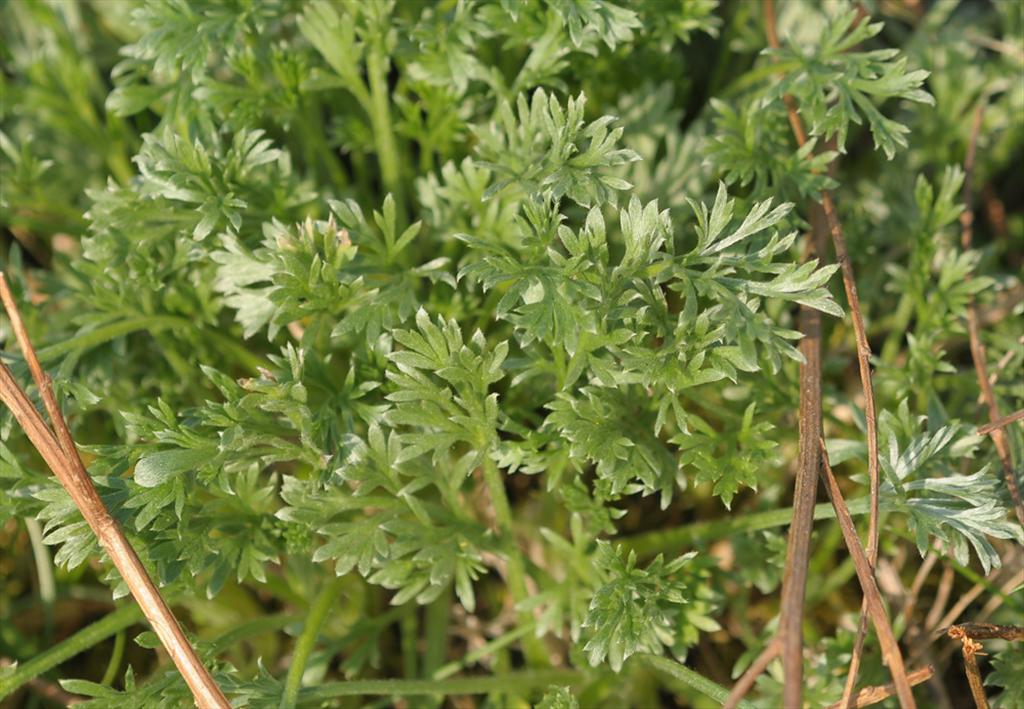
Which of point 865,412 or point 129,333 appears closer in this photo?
point 865,412

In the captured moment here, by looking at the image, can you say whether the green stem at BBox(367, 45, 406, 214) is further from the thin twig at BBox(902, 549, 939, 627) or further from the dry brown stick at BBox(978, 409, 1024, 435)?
the thin twig at BBox(902, 549, 939, 627)

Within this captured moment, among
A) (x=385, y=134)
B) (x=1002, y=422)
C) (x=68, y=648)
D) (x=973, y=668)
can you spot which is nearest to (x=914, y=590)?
(x=973, y=668)

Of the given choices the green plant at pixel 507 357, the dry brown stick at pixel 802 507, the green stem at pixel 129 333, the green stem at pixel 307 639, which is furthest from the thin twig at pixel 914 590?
the green stem at pixel 129 333

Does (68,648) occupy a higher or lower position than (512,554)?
higher

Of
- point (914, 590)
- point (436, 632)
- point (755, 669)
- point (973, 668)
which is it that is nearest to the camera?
point (755, 669)

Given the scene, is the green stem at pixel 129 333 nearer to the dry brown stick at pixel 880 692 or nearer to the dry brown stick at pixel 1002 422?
the dry brown stick at pixel 880 692

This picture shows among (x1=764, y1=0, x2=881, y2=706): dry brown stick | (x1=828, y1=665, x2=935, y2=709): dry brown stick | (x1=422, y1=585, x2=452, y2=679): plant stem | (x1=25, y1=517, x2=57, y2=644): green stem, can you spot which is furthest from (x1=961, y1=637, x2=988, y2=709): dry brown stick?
(x1=25, y1=517, x2=57, y2=644): green stem

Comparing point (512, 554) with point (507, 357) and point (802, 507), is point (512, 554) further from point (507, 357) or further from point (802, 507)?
point (802, 507)
